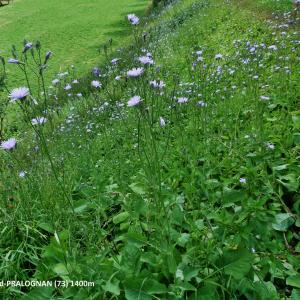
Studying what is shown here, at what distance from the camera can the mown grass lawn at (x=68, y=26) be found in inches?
509

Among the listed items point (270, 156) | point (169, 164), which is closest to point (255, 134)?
point (270, 156)

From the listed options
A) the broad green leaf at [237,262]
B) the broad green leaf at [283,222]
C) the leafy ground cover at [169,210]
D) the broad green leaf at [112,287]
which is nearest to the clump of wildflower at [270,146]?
the leafy ground cover at [169,210]

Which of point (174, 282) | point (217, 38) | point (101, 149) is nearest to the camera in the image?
point (174, 282)

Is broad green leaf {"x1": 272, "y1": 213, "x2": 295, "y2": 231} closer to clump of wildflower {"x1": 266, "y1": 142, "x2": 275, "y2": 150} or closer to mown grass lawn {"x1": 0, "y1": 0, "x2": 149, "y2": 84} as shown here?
clump of wildflower {"x1": 266, "y1": 142, "x2": 275, "y2": 150}

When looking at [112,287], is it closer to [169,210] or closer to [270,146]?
[169,210]

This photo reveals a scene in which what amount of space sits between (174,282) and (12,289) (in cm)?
92

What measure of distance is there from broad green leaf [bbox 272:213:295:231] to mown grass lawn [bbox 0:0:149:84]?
9.26 meters

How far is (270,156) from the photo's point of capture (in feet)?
8.00

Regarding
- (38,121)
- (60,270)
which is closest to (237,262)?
(60,270)

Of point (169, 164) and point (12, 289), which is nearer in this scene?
point (12, 289)

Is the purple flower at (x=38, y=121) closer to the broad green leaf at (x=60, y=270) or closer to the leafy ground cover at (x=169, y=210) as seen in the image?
the leafy ground cover at (x=169, y=210)

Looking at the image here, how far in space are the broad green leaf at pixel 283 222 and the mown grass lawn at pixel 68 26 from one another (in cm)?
926

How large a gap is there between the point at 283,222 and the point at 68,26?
16.9m

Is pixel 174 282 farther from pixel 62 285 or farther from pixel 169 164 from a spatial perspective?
pixel 169 164
